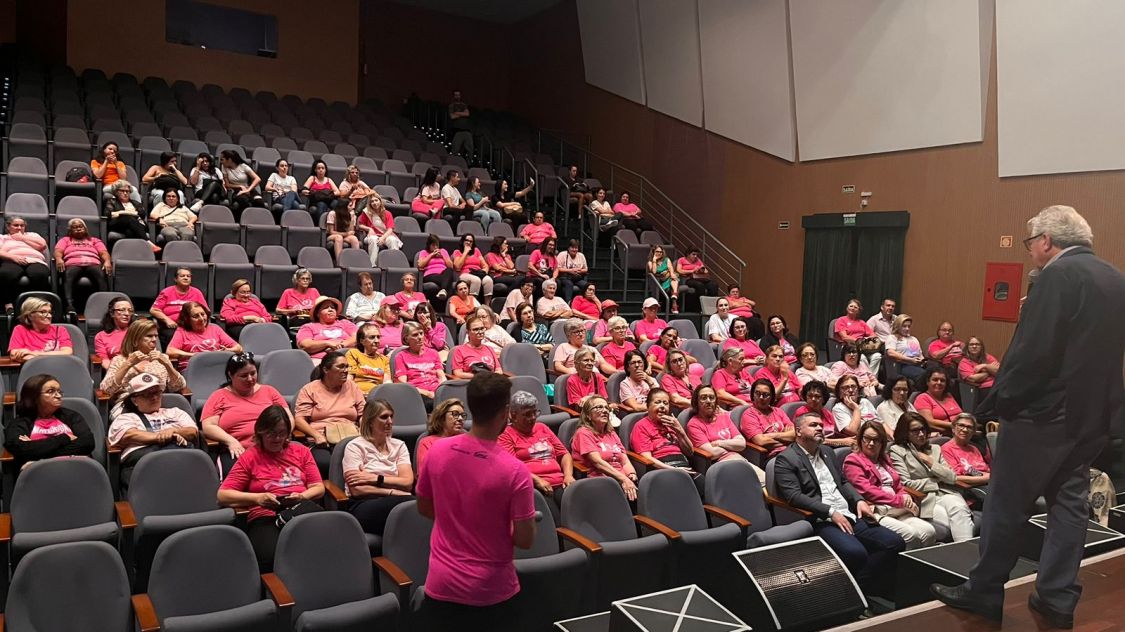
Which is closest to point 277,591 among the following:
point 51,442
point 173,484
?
point 173,484

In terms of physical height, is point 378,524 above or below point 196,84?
below

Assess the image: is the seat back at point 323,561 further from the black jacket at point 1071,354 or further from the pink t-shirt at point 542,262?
the pink t-shirt at point 542,262

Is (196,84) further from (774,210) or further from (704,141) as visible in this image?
(774,210)

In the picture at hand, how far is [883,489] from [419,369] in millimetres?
2700

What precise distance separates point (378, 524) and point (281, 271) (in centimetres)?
324

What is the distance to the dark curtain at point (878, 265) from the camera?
7.84 meters

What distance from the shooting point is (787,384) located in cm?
570

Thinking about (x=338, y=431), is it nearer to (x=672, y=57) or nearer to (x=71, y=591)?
(x=71, y=591)

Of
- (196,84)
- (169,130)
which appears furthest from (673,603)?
(196,84)

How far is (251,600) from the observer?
8.73ft

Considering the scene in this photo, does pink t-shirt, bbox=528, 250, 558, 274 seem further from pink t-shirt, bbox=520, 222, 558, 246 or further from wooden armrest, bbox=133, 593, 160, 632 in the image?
wooden armrest, bbox=133, 593, 160, 632

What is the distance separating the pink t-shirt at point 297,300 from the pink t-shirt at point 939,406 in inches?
169

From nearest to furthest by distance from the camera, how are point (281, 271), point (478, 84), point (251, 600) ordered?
point (251, 600) < point (281, 271) < point (478, 84)

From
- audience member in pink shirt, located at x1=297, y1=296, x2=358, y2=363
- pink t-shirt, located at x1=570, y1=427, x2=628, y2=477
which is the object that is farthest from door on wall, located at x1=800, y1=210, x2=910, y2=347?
audience member in pink shirt, located at x1=297, y1=296, x2=358, y2=363
